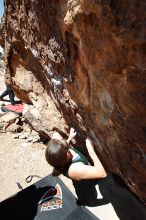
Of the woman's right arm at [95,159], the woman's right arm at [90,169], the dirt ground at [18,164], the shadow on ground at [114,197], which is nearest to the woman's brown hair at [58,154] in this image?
the woman's right arm at [90,169]

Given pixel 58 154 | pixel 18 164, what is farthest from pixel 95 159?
Answer: pixel 18 164

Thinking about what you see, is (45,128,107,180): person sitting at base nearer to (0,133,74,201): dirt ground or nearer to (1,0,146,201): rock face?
(1,0,146,201): rock face

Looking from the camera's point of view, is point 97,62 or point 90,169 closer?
point 97,62

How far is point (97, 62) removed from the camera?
1.70m

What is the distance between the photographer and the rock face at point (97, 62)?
4.58 ft

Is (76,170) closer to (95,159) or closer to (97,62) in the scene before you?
(95,159)

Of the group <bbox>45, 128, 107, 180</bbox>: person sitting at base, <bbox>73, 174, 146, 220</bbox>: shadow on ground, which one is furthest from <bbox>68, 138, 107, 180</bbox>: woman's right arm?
<bbox>73, 174, 146, 220</bbox>: shadow on ground

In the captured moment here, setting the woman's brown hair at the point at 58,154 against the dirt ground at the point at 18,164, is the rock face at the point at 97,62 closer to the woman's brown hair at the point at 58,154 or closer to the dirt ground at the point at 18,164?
the woman's brown hair at the point at 58,154

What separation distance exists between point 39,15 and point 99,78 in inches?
34.1

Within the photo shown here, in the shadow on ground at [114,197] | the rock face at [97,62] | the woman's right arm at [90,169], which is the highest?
the rock face at [97,62]

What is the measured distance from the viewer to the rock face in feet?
4.58

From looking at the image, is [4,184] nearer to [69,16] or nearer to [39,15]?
[39,15]

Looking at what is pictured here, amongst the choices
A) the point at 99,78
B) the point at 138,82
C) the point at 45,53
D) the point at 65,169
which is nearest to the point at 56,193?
the point at 65,169

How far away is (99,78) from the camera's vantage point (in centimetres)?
178
